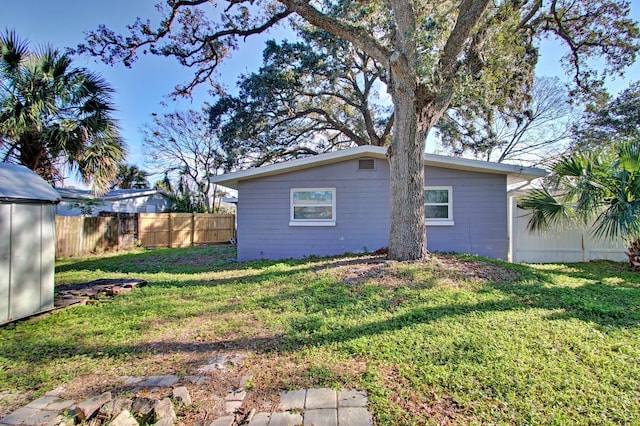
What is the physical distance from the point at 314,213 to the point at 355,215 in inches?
47.5

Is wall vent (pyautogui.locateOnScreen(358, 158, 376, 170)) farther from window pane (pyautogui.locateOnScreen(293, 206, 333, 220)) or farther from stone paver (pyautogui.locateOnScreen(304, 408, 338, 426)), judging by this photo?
stone paver (pyautogui.locateOnScreen(304, 408, 338, 426))

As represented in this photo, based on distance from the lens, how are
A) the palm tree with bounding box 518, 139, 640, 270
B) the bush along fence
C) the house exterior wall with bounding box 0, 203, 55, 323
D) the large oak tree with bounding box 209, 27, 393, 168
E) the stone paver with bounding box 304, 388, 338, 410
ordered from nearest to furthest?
the stone paver with bounding box 304, 388, 338, 410, the house exterior wall with bounding box 0, 203, 55, 323, the palm tree with bounding box 518, 139, 640, 270, the bush along fence, the large oak tree with bounding box 209, 27, 393, 168

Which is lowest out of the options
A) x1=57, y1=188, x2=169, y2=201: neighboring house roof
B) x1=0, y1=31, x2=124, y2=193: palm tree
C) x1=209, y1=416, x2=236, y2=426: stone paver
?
x1=209, y1=416, x2=236, y2=426: stone paver

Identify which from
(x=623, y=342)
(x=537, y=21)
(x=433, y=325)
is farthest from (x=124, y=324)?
(x=537, y=21)

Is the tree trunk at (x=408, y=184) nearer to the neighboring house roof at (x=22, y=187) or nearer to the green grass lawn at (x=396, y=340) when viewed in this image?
the green grass lawn at (x=396, y=340)

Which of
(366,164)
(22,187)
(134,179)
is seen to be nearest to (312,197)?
(366,164)

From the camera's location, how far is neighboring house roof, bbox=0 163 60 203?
4.06m

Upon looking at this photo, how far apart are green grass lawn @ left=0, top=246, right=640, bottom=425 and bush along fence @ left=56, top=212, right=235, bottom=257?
7.95 meters

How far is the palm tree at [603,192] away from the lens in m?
5.93

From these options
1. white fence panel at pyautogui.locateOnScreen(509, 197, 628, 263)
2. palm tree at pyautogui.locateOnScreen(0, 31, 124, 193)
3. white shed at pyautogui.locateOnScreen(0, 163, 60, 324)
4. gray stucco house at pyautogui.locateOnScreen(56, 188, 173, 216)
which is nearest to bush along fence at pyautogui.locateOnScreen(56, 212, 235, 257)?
gray stucco house at pyautogui.locateOnScreen(56, 188, 173, 216)

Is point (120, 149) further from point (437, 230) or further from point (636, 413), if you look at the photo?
point (636, 413)

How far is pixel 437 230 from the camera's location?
28.6 feet

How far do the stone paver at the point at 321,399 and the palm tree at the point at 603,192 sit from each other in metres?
6.47

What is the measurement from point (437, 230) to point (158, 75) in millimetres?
15073
